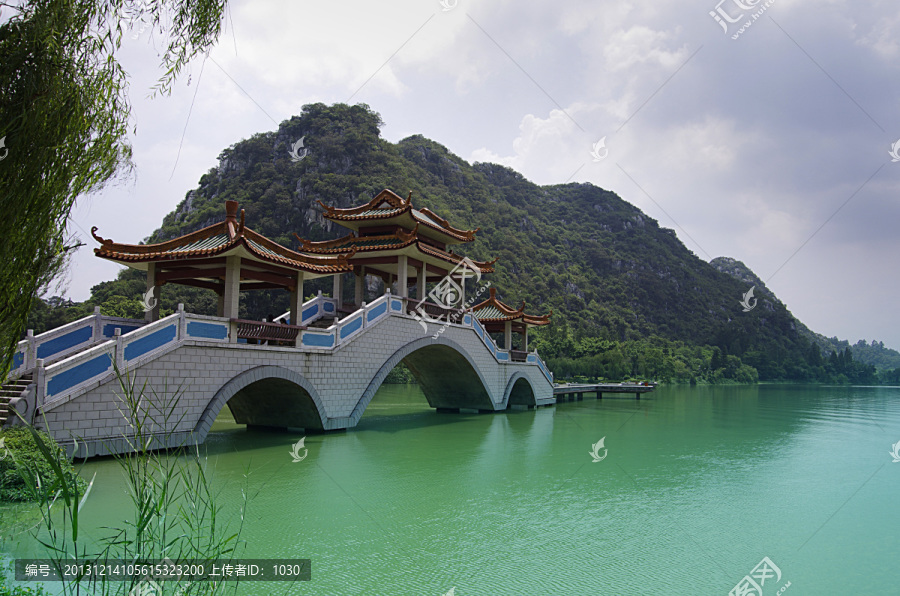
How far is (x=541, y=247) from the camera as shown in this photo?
2361 inches

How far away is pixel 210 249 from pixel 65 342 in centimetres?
250

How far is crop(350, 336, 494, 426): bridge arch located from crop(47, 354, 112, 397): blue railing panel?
7.46 meters

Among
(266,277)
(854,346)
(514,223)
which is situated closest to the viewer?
(266,277)

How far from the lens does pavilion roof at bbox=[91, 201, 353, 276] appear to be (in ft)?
30.5

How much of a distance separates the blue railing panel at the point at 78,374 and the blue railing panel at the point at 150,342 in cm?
33

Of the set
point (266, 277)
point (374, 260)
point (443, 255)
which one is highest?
point (443, 255)

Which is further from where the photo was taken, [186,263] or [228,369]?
[186,263]

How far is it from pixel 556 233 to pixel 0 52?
6307cm

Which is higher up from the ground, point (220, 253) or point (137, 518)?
point (220, 253)

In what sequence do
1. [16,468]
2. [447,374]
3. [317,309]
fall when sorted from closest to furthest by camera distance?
[16,468] < [317,309] < [447,374]

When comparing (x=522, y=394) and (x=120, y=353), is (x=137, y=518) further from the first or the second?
(x=522, y=394)

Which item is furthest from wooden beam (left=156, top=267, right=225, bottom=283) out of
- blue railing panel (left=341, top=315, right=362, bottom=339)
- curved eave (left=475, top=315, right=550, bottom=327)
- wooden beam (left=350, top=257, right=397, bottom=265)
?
curved eave (left=475, top=315, right=550, bottom=327)

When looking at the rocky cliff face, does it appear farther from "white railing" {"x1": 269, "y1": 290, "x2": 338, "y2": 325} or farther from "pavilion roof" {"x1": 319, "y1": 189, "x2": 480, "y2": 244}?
"white railing" {"x1": 269, "y1": 290, "x2": 338, "y2": 325}

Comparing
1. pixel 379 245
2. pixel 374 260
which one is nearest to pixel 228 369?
pixel 379 245
